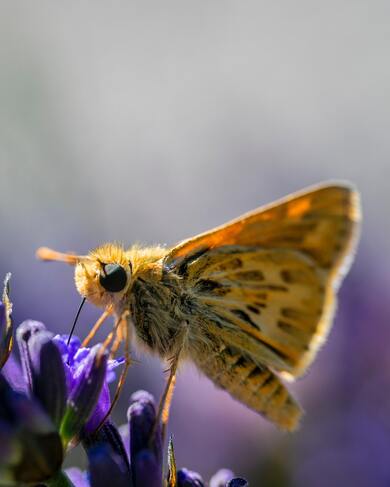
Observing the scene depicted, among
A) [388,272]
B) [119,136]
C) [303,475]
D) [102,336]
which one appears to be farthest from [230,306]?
[119,136]

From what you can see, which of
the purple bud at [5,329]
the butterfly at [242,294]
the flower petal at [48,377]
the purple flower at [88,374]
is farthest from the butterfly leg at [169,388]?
the purple bud at [5,329]

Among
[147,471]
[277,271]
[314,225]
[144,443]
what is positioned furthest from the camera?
[277,271]

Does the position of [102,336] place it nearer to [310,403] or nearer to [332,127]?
[310,403]

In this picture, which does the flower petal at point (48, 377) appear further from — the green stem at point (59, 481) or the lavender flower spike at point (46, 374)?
the green stem at point (59, 481)

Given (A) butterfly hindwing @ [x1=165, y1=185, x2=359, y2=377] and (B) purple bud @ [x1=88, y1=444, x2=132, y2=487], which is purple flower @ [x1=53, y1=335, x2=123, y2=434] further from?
(A) butterfly hindwing @ [x1=165, y1=185, x2=359, y2=377]

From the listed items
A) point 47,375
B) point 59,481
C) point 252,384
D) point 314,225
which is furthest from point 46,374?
point 314,225

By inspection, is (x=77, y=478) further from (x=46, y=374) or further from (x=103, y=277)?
(x=103, y=277)

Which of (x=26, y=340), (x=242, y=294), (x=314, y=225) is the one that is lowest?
(x=242, y=294)
